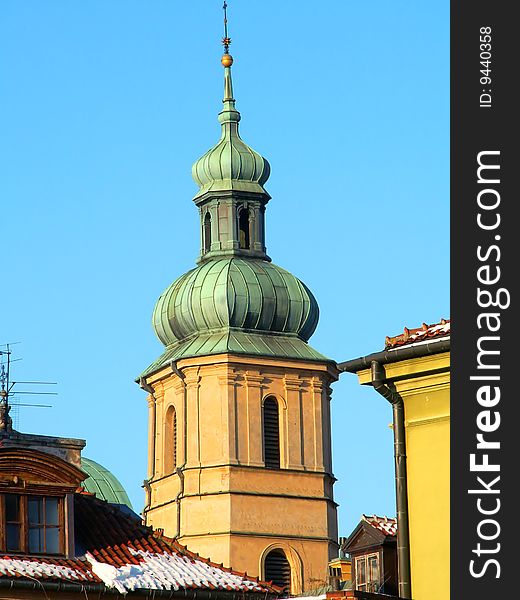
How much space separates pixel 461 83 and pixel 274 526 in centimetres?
4903

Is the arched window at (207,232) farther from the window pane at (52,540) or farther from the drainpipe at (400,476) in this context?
the drainpipe at (400,476)

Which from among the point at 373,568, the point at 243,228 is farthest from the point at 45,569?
the point at 243,228

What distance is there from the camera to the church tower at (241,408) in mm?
66688

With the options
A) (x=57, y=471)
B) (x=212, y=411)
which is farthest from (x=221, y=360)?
(x=57, y=471)

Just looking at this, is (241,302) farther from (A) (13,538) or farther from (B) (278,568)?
(A) (13,538)

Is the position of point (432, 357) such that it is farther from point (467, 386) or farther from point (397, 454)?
point (467, 386)

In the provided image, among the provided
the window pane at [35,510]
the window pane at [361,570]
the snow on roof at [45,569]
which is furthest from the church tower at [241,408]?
the window pane at [361,570]

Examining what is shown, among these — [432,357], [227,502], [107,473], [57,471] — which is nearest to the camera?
[432,357]

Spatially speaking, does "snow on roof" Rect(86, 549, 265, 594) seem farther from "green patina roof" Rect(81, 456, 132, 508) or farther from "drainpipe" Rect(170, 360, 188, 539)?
"green patina roof" Rect(81, 456, 132, 508)

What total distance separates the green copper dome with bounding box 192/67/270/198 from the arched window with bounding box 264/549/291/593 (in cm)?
1325

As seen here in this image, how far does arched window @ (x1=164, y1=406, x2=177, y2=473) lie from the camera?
69.2 meters

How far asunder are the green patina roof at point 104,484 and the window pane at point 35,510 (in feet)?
138

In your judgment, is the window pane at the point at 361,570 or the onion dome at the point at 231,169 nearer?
the window pane at the point at 361,570

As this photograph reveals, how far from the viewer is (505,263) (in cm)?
1917
